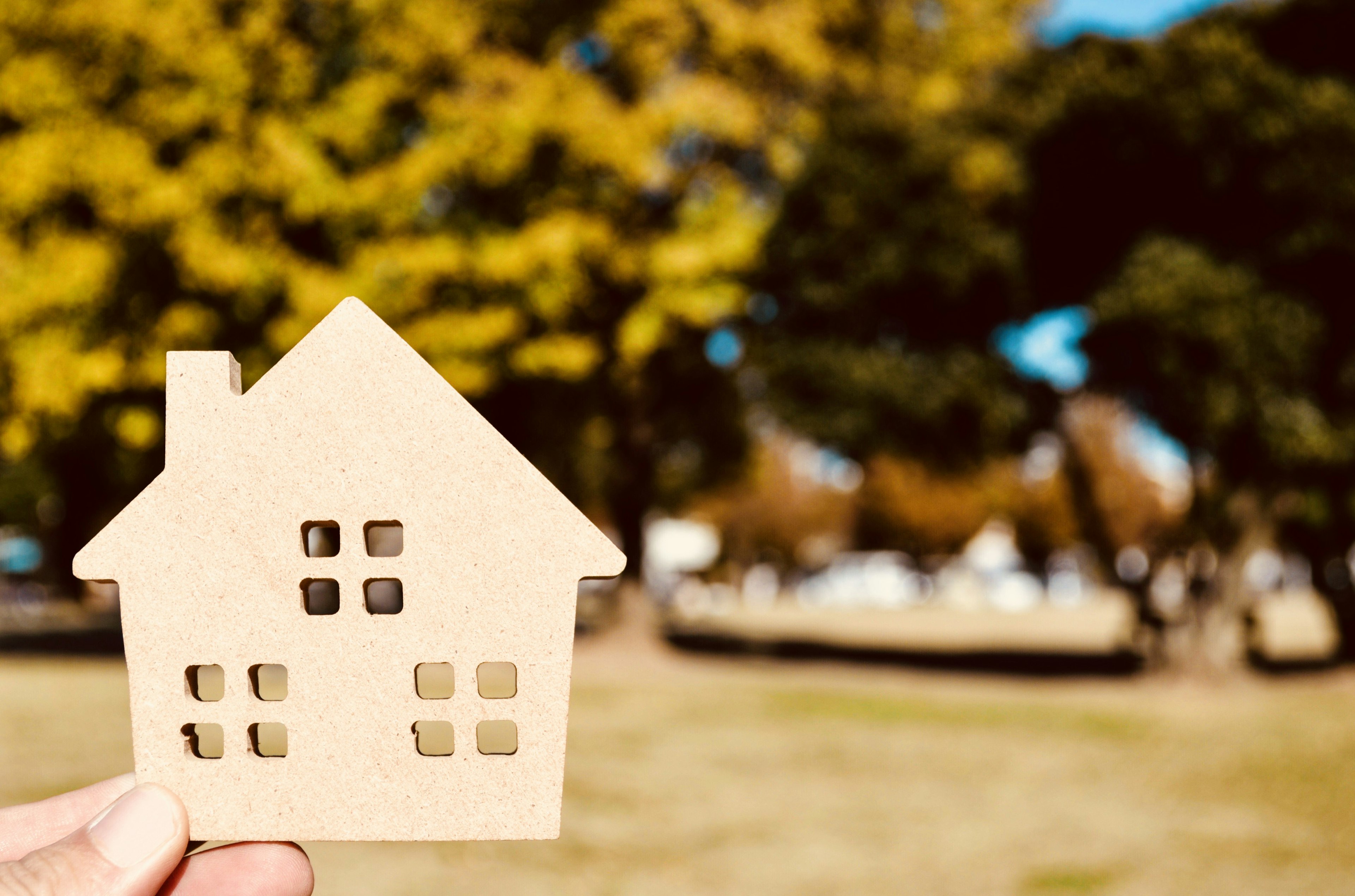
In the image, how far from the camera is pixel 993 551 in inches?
3155

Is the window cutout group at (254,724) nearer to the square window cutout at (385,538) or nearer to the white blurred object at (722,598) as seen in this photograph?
the square window cutout at (385,538)

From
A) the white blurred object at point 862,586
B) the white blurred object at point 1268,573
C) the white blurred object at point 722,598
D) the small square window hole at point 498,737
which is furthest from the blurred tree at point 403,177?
the white blurred object at point 1268,573

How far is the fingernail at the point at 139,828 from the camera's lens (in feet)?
8.17

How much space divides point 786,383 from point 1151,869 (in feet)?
43.5

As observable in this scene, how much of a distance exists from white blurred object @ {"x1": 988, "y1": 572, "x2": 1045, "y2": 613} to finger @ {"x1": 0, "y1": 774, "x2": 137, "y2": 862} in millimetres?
56344

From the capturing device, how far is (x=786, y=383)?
21.1 metres

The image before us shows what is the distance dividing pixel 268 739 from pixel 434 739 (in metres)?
7.48

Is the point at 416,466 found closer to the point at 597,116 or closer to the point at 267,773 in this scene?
the point at 267,773

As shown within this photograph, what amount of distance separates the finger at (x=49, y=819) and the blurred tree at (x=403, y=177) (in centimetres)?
1057

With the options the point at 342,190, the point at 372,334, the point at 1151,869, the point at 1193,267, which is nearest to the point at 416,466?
the point at 372,334

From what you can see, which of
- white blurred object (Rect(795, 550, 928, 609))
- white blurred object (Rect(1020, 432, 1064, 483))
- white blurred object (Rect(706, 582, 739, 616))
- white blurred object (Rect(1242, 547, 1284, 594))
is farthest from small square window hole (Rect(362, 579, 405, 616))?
white blurred object (Rect(1242, 547, 1284, 594))

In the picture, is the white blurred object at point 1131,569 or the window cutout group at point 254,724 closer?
the window cutout group at point 254,724

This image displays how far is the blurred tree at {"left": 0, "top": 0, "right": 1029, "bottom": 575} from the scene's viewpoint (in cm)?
1389

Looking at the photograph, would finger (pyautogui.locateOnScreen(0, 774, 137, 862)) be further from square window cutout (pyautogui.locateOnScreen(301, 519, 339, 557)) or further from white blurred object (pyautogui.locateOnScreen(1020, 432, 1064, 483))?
white blurred object (pyautogui.locateOnScreen(1020, 432, 1064, 483))
